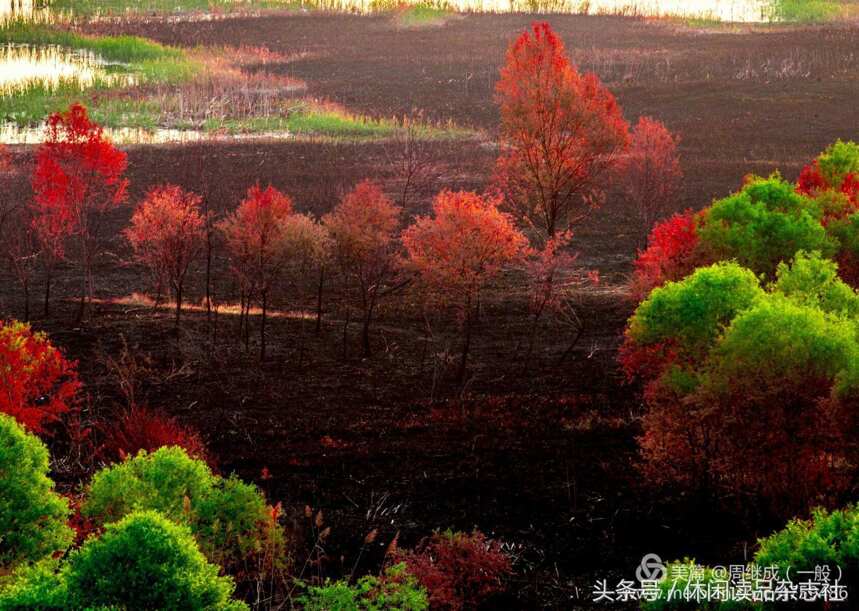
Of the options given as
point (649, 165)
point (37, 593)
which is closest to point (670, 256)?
point (649, 165)

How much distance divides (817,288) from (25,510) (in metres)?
25.7

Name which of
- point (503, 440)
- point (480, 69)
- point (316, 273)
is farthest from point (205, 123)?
point (503, 440)

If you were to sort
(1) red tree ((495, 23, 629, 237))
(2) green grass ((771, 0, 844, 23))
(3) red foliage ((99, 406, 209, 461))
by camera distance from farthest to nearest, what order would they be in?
(2) green grass ((771, 0, 844, 23)), (1) red tree ((495, 23, 629, 237)), (3) red foliage ((99, 406, 209, 461))

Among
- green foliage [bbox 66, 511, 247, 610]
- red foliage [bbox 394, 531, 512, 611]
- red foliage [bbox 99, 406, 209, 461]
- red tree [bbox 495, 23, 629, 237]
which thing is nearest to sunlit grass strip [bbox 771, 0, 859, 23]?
red tree [bbox 495, 23, 629, 237]

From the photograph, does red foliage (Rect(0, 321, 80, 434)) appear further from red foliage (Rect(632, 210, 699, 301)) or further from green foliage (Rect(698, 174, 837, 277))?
green foliage (Rect(698, 174, 837, 277))

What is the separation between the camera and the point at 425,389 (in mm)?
53812

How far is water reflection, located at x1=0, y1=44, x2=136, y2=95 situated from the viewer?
142625mm

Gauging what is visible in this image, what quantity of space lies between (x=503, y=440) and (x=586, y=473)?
469cm

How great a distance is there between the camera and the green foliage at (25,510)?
28.3m

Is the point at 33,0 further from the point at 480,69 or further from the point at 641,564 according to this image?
the point at 641,564

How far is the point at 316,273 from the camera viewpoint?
74875 mm

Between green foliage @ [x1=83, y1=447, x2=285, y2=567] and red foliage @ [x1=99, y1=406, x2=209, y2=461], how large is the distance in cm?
738

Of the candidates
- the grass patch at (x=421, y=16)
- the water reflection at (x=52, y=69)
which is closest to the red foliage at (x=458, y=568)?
the water reflection at (x=52, y=69)

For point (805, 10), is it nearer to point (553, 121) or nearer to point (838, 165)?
point (553, 121)
